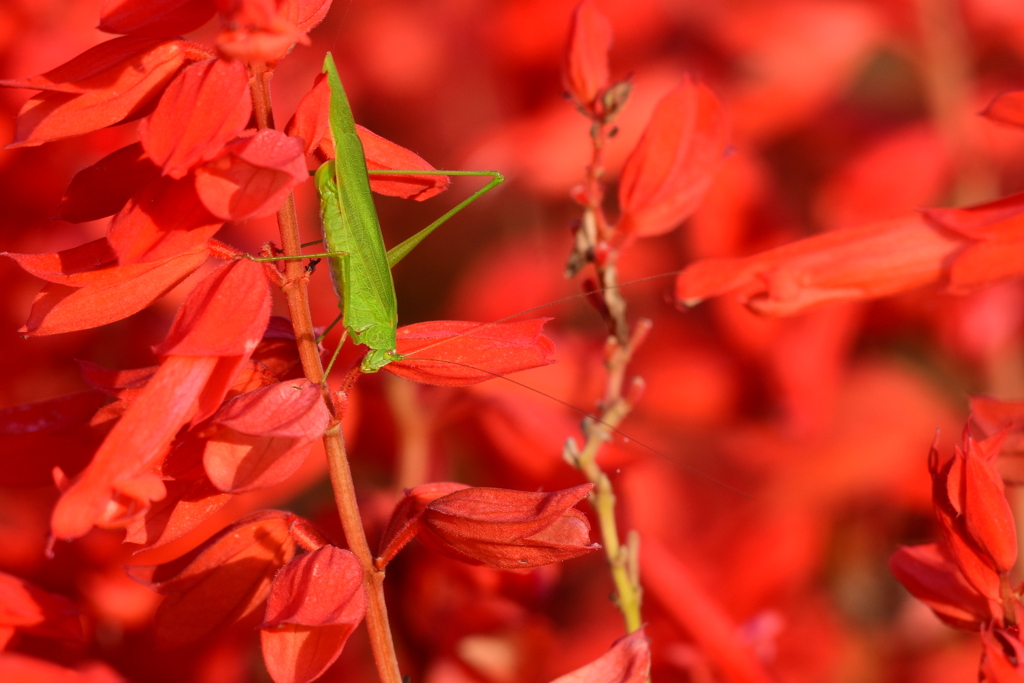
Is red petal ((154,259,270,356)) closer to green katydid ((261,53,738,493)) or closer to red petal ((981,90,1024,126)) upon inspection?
green katydid ((261,53,738,493))

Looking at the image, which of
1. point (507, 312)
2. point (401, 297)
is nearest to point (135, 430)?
point (507, 312)

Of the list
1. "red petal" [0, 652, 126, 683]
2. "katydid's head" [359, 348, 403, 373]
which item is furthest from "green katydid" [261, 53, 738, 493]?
"red petal" [0, 652, 126, 683]

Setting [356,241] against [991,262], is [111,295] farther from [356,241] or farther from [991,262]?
[991,262]

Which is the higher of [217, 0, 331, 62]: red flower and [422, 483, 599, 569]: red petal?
[217, 0, 331, 62]: red flower

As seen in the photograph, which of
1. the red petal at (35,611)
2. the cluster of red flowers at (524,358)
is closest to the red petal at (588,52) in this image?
the cluster of red flowers at (524,358)

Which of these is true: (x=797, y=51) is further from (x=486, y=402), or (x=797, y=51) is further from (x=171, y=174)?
(x=171, y=174)

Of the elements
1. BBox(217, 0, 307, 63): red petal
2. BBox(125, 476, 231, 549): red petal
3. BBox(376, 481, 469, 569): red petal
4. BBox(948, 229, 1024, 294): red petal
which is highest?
BBox(217, 0, 307, 63): red petal

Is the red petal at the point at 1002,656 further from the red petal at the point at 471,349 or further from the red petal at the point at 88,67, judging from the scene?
the red petal at the point at 88,67
